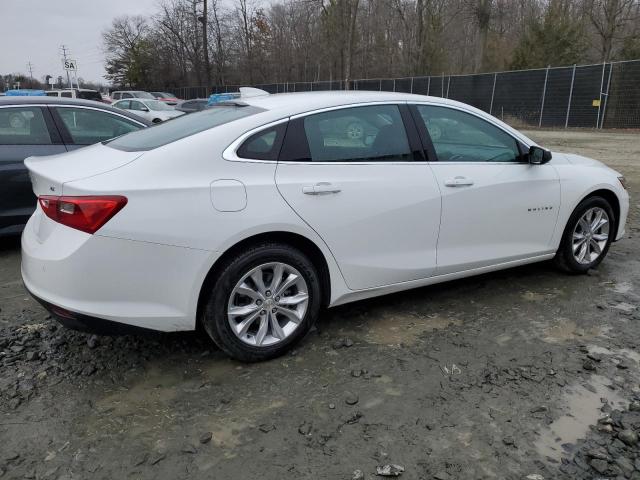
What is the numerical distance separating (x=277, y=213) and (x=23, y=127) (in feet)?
12.0

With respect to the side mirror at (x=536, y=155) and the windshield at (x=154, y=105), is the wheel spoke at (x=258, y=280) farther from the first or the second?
the windshield at (x=154, y=105)

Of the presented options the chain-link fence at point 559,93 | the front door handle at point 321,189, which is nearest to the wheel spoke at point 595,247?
the front door handle at point 321,189

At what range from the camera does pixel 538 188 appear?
407 cm

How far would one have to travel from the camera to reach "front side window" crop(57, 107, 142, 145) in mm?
5453

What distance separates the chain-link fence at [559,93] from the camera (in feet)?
68.3

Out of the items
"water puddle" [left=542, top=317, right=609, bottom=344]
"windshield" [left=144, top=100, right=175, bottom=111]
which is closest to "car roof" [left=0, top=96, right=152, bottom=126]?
"water puddle" [left=542, top=317, right=609, bottom=344]

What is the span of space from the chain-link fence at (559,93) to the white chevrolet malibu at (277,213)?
20086mm

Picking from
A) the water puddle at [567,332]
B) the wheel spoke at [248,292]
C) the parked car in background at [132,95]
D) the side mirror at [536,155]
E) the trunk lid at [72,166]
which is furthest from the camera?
the parked car in background at [132,95]

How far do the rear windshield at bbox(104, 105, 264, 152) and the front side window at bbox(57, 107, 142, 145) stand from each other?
7.42 feet

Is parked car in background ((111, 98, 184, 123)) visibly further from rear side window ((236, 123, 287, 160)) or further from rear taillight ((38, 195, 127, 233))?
rear taillight ((38, 195, 127, 233))

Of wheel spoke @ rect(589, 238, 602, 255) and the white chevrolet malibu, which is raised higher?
the white chevrolet malibu

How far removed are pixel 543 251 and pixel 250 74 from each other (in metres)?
55.9

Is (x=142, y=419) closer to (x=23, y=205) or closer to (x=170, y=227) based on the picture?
(x=170, y=227)

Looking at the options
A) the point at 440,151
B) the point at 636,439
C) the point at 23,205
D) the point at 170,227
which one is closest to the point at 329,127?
the point at 440,151
